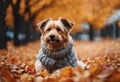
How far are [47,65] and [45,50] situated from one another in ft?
0.99

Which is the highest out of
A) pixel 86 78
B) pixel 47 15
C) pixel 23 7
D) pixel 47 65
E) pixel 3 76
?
pixel 47 15

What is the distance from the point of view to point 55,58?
881 cm

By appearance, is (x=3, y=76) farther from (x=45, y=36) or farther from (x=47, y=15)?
(x=47, y=15)

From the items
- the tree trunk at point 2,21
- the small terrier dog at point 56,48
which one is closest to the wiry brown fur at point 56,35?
the small terrier dog at point 56,48

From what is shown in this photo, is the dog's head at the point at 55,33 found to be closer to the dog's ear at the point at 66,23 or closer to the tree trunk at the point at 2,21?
the dog's ear at the point at 66,23

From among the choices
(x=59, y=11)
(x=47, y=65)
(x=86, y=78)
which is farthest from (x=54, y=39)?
(x=59, y=11)

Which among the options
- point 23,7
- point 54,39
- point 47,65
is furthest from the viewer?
point 23,7

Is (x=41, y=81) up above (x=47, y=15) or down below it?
below

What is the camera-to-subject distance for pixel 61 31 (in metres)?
8.42

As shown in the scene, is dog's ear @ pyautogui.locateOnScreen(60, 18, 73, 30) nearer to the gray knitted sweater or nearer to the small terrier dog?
the small terrier dog

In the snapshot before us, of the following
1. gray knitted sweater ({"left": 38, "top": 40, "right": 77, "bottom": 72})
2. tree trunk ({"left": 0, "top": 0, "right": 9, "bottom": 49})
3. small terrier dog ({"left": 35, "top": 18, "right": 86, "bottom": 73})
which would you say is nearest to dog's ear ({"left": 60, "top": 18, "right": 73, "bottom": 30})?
small terrier dog ({"left": 35, "top": 18, "right": 86, "bottom": 73})

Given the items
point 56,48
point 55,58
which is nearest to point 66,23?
point 56,48

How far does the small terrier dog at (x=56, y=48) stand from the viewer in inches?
333

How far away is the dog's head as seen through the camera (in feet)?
27.1
